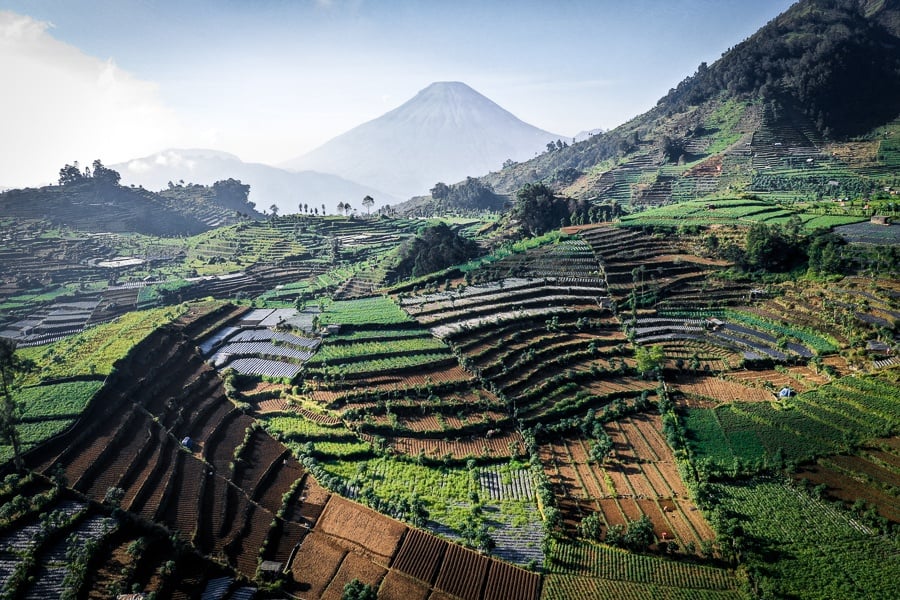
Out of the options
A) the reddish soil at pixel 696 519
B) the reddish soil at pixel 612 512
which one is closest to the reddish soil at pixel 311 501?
the reddish soil at pixel 612 512

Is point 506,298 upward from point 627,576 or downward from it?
upward

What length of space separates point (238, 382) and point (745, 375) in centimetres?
2941

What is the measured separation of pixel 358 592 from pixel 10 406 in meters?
16.2

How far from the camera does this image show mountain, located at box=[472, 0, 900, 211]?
2354 inches

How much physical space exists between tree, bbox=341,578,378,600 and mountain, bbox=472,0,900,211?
48278 mm

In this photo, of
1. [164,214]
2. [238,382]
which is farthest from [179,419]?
[164,214]

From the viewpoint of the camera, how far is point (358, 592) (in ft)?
52.7

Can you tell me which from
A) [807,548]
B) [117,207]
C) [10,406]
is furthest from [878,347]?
[117,207]

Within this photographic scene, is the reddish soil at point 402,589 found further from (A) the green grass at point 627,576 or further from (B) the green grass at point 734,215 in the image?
(B) the green grass at point 734,215

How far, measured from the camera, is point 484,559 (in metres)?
18.1

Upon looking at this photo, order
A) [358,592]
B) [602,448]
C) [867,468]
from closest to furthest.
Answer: [358,592], [867,468], [602,448]

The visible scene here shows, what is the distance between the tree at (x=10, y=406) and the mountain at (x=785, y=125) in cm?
5098

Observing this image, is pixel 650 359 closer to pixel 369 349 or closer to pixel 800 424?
pixel 800 424

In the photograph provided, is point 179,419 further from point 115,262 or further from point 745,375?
point 115,262
